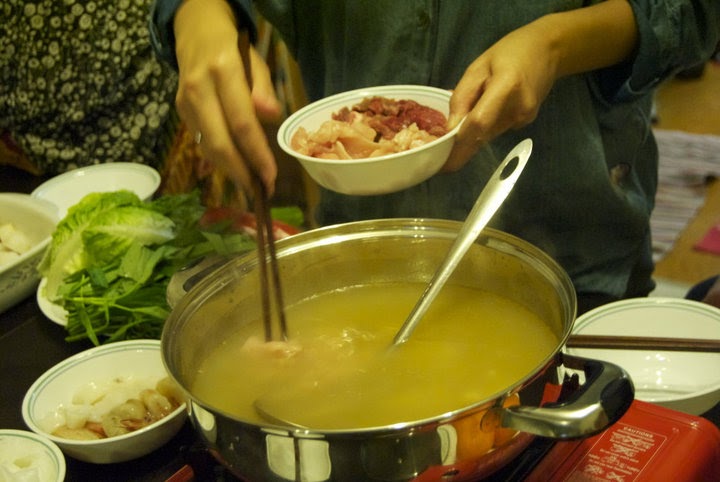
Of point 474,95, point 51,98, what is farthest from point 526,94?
point 51,98

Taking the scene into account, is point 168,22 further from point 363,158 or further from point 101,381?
point 101,381

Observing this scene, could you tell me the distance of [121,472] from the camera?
1.19 meters

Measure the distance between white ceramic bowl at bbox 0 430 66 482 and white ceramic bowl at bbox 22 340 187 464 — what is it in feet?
0.05

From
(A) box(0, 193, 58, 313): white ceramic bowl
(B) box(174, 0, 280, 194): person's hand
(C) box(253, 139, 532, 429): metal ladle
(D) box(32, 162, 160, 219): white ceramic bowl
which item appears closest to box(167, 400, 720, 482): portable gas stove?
(C) box(253, 139, 532, 429): metal ladle

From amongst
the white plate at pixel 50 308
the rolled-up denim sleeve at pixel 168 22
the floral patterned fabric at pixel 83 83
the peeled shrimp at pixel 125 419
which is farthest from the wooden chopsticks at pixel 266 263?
the floral patterned fabric at pixel 83 83

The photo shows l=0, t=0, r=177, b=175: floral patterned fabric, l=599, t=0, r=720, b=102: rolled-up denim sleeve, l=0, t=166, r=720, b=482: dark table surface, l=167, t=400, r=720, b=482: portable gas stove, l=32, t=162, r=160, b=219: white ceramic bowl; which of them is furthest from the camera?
l=0, t=0, r=177, b=175: floral patterned fabric

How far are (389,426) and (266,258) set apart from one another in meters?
0.46

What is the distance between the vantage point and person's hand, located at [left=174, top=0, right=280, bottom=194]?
3.48 feet

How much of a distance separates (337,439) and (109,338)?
88 centimetres

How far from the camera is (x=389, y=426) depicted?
2.41 feet

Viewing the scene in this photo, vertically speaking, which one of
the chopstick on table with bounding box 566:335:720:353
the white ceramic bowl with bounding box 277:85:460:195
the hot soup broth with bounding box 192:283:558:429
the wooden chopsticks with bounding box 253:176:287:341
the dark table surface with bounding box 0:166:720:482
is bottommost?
the dark table surface with bounding box 0:166:720:482

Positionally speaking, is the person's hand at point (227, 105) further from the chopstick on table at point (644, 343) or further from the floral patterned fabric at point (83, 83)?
the floral patterned fabric at point (83, 83)

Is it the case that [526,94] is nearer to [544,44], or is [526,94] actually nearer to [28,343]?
[544,44]

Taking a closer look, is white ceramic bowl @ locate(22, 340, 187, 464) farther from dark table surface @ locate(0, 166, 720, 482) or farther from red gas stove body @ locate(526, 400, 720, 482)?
red gas stove body @ locate(526, 400, 720, 482)
